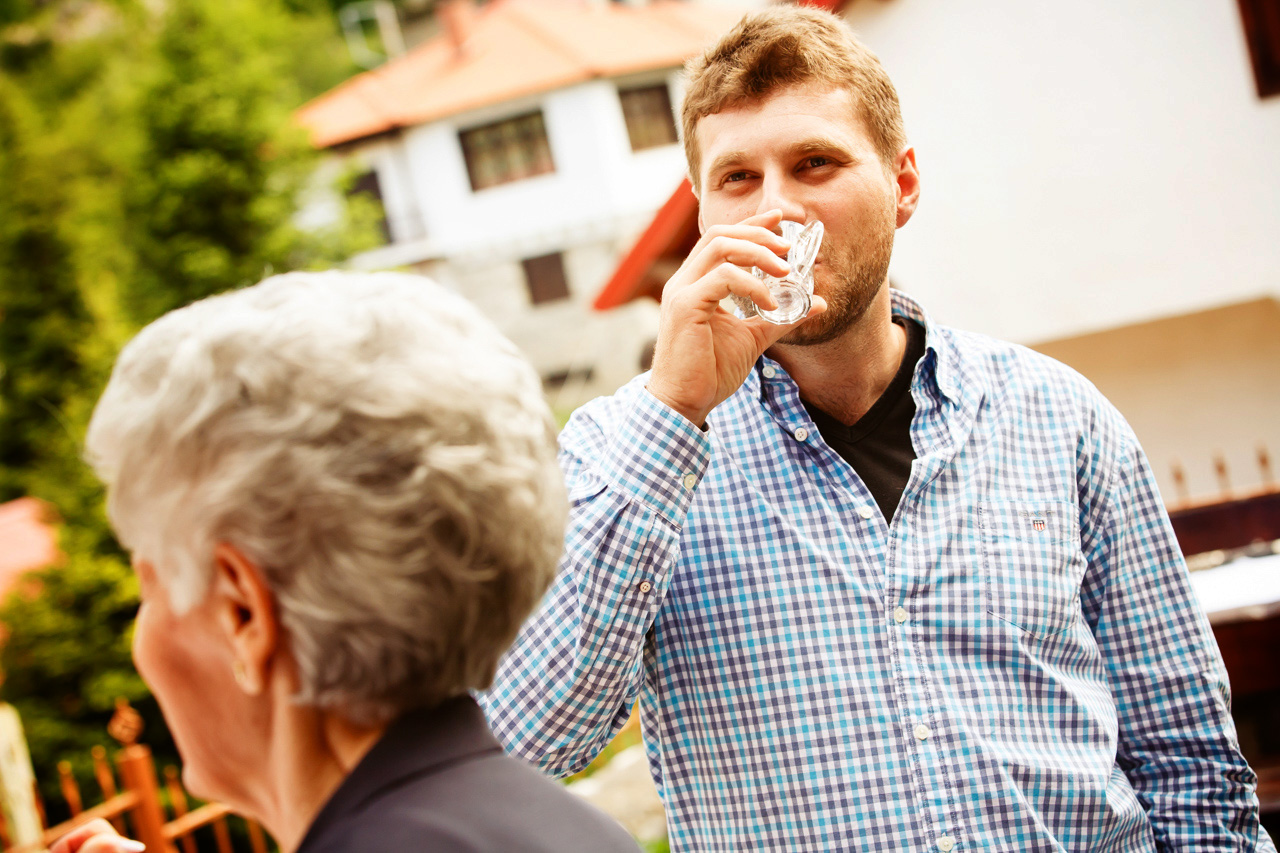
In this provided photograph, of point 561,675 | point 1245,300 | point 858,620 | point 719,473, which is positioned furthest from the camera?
point 1245,300

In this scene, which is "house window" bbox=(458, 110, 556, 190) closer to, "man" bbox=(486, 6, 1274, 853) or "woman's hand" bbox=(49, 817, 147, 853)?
"man" bbox=(486, 6, 1274, 853)

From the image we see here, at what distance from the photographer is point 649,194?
24047 mm

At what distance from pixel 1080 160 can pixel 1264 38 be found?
975mm

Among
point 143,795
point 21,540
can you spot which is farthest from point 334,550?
point 21,540

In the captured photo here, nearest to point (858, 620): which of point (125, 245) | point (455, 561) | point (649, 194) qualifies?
point (455, 561)

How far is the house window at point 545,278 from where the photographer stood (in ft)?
79.0

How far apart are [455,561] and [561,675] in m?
0.46

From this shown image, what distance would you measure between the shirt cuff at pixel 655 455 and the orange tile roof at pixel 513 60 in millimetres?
22970

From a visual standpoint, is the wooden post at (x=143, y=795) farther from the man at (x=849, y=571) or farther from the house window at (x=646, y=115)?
the house window at (x=646, y=115)

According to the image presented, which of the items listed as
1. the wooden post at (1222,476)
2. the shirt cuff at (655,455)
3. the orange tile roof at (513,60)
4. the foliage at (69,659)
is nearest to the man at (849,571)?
the shirt cuff at (655,455)

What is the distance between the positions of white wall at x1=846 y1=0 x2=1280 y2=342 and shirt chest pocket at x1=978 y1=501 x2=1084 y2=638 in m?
4.43

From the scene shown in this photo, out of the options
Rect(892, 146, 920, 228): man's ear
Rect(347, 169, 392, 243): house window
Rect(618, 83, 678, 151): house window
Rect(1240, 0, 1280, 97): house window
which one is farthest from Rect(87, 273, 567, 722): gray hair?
Rect(347, 169, 392, 243): house window

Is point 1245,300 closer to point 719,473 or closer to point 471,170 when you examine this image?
point 719,473

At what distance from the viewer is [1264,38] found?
494 centimetres
